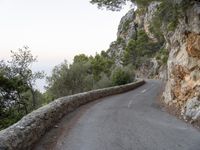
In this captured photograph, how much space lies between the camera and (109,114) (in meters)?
22.5

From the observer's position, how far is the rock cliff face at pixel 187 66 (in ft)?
71.7

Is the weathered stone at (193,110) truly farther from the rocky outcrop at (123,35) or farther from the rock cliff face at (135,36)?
the rocky outcrop at (123,35)

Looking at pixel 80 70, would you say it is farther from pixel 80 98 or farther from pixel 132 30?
pixel 132 30

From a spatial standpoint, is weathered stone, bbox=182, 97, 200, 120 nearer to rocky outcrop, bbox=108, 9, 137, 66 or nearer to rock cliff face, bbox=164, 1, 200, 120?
rock cliff face, bbox=164, 1, 200, 120

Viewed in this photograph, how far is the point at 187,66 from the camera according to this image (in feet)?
82.3

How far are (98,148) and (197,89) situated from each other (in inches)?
437

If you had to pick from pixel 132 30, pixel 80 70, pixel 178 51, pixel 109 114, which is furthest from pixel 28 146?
pixel 132 30

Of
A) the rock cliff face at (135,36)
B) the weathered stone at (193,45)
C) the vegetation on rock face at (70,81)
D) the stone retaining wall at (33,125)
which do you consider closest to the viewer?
the stone retaining wall at (33,125)

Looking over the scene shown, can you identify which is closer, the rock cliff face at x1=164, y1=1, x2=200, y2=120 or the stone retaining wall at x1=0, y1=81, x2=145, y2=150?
the stone retaining wall at x1=0, y1=81, x2=145, y2=150

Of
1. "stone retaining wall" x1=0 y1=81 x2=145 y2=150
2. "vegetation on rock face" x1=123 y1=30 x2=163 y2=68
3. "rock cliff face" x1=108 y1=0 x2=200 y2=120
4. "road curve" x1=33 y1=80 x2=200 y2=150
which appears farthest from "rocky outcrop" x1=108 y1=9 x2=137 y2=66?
"road curve" x1=33 y1=80 x2=200 y2=150

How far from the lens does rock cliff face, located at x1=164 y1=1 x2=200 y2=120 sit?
71.7ft

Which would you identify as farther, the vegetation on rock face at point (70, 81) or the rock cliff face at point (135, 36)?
the rock cliff face at point (135, 36)

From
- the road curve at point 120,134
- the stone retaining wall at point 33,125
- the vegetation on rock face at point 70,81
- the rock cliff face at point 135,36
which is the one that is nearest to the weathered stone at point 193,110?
the road curve at point 120,134

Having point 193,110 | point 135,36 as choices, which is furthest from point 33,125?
point 135,36
